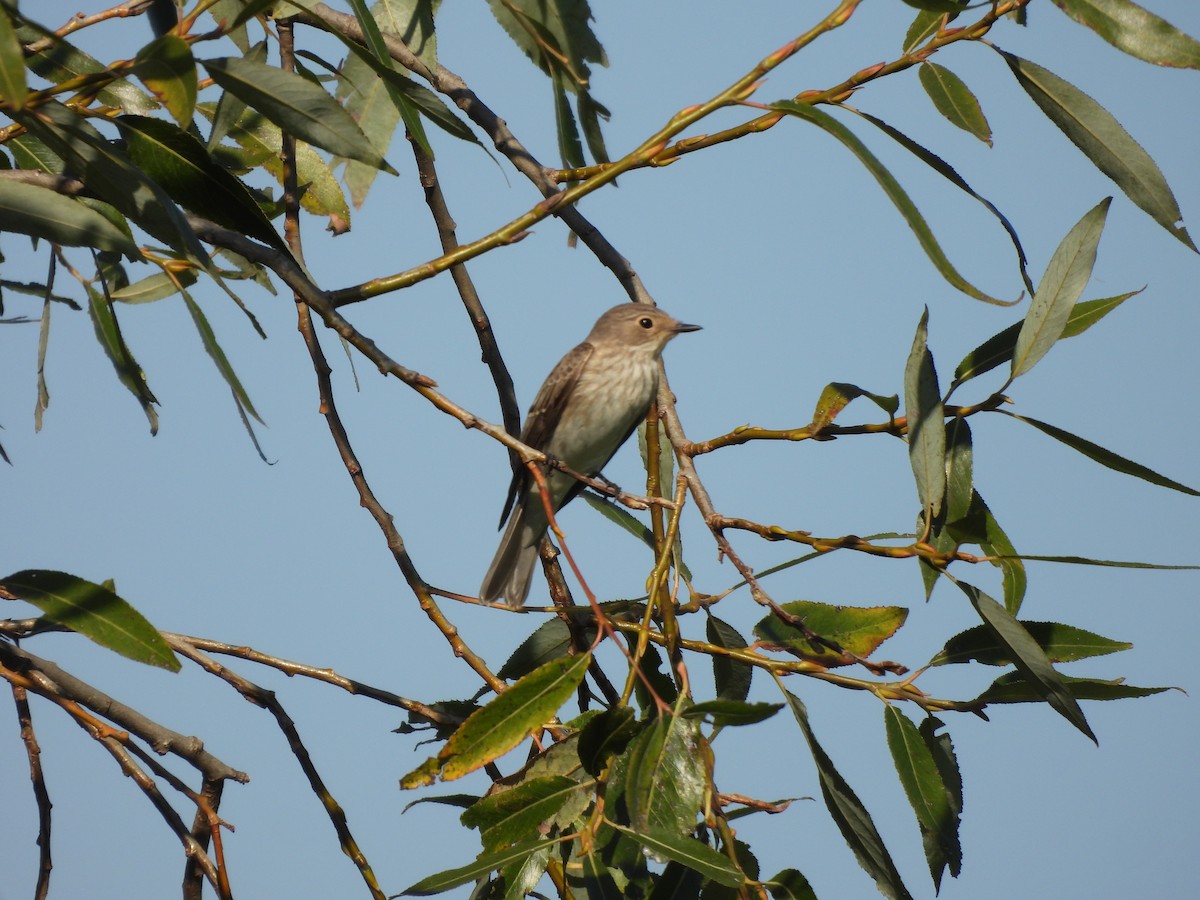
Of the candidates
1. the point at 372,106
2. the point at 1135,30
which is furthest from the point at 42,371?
the point at 1135,30

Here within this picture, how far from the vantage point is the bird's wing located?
5.77 m

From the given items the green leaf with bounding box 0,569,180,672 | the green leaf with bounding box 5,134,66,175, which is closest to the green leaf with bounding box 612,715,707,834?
the green leaf with bounding box 0,569,180,672

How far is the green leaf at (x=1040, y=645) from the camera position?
96.4 inches

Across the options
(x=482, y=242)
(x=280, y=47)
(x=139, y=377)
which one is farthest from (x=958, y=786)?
(x=280, y=47)

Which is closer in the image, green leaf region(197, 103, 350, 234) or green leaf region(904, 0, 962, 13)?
green leaf region(904, 0, 962, 13)

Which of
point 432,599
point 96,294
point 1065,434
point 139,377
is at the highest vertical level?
point 96,294

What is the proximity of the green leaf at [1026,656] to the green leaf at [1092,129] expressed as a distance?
2.61ft

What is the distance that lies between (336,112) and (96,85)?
397 mm

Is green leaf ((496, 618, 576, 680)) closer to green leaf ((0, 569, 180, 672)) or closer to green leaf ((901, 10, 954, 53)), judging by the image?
green leaf ((0, 569, 180, 672))

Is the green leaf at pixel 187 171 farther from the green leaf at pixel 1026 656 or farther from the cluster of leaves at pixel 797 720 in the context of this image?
the green leaf at pixel 1026 656

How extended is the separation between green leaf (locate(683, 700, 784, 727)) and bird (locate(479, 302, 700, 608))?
10.6 ft

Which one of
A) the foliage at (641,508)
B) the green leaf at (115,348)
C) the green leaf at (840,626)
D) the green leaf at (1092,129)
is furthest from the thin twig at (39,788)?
the green leaf at (1092,129)

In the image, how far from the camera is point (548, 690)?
2.16m

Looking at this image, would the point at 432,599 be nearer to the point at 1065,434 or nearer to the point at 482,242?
the point at 482,242
